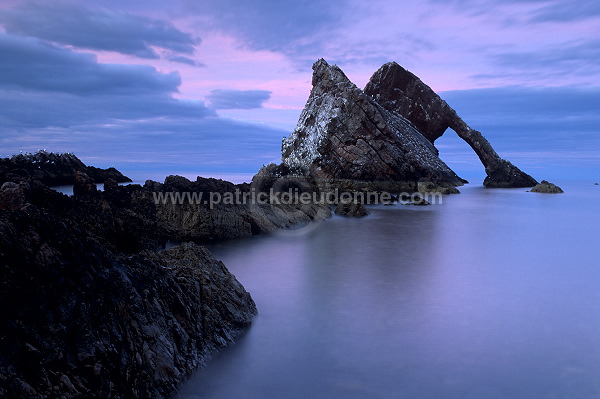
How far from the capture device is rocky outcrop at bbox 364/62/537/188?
168ft

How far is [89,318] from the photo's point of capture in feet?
11.4

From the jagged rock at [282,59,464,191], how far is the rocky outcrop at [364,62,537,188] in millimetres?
12822

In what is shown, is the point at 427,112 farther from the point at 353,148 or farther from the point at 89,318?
the point at 89,318

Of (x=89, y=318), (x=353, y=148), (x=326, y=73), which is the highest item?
(x=326, y=73)

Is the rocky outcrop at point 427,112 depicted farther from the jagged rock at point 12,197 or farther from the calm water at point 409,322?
the jagged rock at point 12,197

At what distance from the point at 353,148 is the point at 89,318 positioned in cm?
3295

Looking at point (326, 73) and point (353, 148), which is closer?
point (353, 148)

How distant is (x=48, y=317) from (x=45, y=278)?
331mm

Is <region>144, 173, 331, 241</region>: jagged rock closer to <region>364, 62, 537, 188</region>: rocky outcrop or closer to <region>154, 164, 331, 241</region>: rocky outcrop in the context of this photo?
<region>154, 164, 331, 241</region>: rocky outcrop

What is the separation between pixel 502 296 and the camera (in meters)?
8.35

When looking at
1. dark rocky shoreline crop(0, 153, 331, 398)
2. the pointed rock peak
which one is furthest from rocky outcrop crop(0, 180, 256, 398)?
the pointed rock peak

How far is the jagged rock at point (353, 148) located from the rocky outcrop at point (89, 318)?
98.3ft

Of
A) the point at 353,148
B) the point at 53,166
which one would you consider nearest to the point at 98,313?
the point at 53,166

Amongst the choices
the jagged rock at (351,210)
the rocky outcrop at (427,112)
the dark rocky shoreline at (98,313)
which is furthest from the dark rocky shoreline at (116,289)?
the rocky outcrop at (427,112)
